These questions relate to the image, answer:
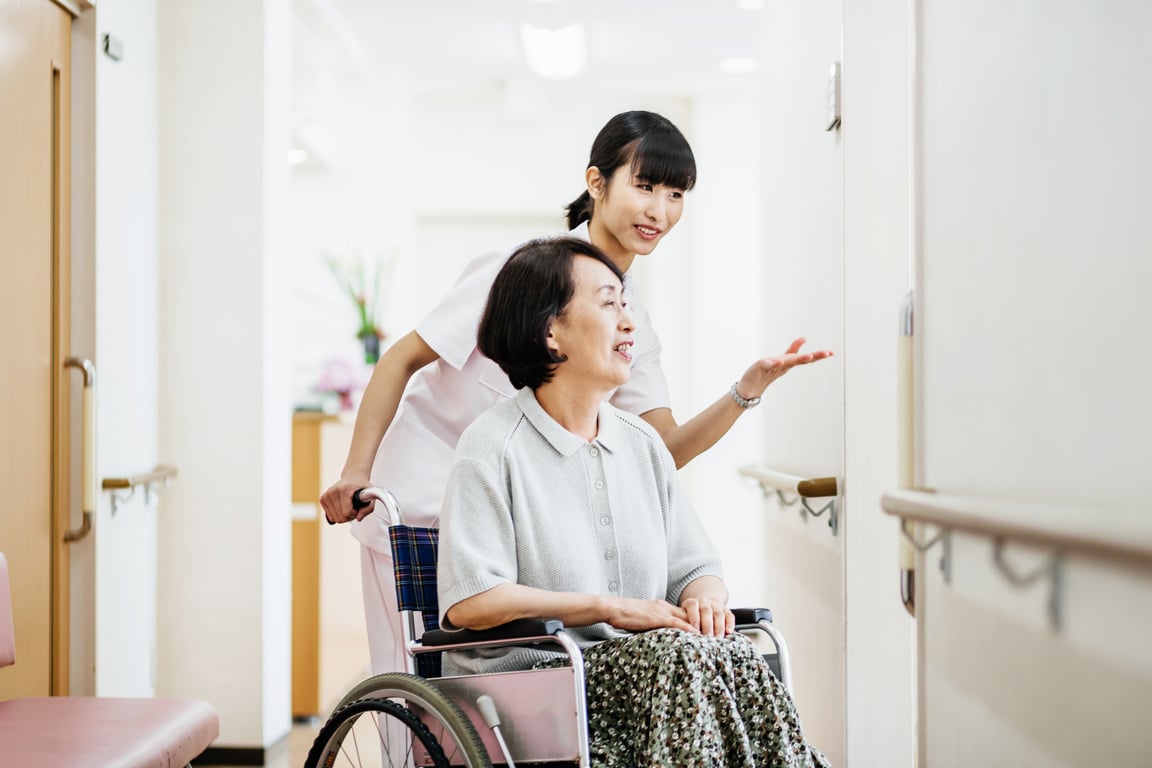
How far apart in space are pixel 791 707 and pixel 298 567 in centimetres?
275

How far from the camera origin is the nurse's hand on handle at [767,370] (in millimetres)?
1857

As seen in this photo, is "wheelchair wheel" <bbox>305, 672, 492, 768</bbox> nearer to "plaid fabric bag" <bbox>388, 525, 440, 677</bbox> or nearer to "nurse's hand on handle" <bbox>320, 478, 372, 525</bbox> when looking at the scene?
"plaid fabric bag" <bbox>388, 525, 440, 677</bbox>

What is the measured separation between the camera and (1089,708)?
1.18 m

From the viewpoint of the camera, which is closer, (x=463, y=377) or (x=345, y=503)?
(x=345, y=503)

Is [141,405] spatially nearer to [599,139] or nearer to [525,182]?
[599,139]

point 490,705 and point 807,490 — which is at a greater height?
point 807,490

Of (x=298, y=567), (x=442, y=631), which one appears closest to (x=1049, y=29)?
(x=442, y=631)

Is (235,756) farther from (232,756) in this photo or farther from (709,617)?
(709,617)

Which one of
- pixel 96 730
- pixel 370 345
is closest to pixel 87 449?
pixel 96 730

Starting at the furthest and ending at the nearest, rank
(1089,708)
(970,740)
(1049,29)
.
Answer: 1. (970,740)
2. (1049,29)
3. (1089,708)

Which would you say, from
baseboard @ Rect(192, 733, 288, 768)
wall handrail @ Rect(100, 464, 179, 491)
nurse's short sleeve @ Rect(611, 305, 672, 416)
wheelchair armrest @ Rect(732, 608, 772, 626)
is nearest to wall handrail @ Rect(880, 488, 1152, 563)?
wheelchair armrest @ Rect(732, 608, 772, 626)

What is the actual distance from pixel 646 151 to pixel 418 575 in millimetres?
842

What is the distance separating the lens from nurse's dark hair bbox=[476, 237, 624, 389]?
1.70 m

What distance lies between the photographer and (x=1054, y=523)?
3.55 feet
